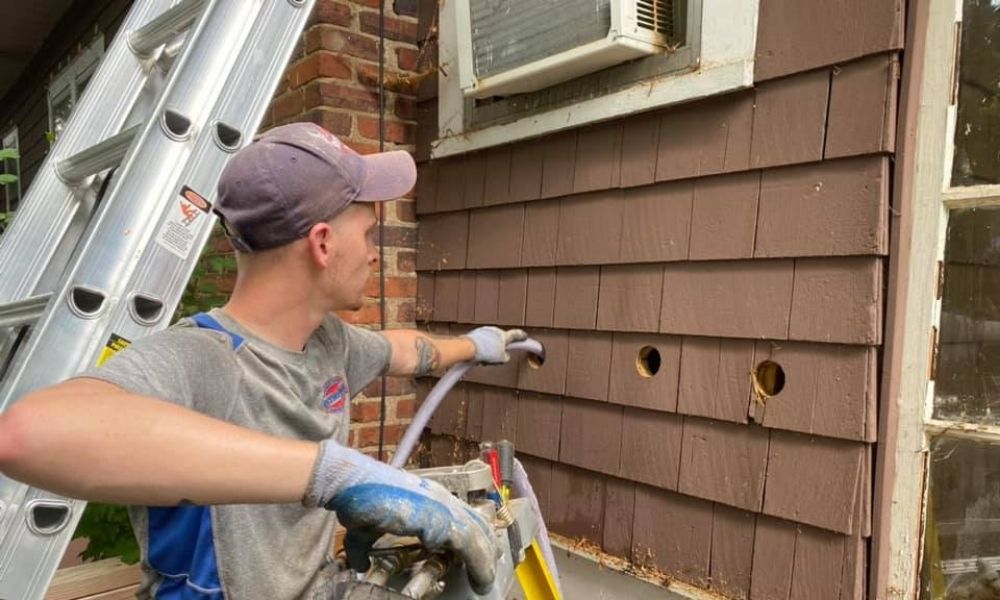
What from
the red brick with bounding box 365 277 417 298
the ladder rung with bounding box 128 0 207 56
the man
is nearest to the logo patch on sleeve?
the man

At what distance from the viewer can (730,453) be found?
5.72ft

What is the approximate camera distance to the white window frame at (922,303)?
58.6 inches

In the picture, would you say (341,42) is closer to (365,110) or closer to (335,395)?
(365,110)

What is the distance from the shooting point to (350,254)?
50.2 inches

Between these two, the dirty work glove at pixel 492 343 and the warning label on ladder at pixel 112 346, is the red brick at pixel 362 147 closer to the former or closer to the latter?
the dirty work glove at pixel 492 343

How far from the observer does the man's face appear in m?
1.25

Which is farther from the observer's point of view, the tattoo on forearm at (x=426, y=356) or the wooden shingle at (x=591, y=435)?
the wooden shingle at (x=591, y=435)

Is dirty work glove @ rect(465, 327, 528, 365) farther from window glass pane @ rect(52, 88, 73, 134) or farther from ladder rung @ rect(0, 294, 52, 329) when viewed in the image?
window glass pane @ rect(52, 88, 73, 134)

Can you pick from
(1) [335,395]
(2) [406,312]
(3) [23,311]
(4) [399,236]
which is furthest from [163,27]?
(2) [406,312]

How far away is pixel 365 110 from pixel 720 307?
4.53 ft

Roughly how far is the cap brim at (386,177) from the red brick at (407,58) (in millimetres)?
1292

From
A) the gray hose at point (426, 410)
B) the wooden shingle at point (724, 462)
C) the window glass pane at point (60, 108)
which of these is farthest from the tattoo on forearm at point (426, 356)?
the window glass pane at point (60, 108)

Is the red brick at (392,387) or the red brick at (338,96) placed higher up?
the red brick at (338,96)

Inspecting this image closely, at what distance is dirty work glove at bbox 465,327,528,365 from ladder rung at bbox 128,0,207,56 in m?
1.02
